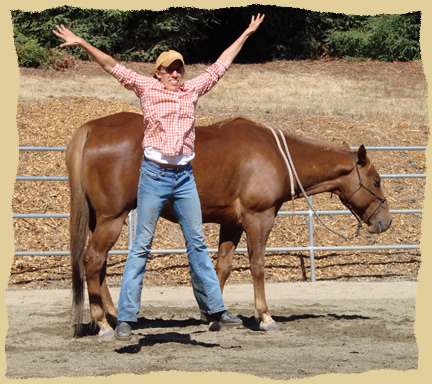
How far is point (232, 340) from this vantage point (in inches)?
213

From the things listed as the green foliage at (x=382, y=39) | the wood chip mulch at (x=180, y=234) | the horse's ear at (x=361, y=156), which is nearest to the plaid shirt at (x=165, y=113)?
the horse's ear at (x=361, y=156)

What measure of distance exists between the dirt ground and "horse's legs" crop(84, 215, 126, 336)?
17 centimetres

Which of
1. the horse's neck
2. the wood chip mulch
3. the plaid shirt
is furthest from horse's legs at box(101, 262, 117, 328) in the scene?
the wood chip mulch

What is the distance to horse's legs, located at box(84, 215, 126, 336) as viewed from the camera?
18.0ft

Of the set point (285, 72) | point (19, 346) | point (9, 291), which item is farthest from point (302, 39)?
point (19, 346)

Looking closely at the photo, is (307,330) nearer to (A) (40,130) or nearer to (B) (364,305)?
(B) (364,305)

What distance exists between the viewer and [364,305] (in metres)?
6.98

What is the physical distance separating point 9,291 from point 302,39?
5.53 meters

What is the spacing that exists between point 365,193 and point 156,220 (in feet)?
7.81

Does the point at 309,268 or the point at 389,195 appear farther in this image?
the point at 389,195

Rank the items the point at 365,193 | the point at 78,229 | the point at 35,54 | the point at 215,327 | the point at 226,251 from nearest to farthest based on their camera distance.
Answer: the point at 78,229
the point at 215,327
the point at 226,251
the point at 365,193
the point at 35,54

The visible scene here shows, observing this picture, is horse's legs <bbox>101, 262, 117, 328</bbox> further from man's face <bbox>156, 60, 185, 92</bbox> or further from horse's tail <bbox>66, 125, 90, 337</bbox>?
man's face <bbox>156, 60, 185, 92</bbox>

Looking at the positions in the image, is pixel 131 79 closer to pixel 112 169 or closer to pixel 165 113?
pixel 165 113

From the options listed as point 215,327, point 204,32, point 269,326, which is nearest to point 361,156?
point 269,326
